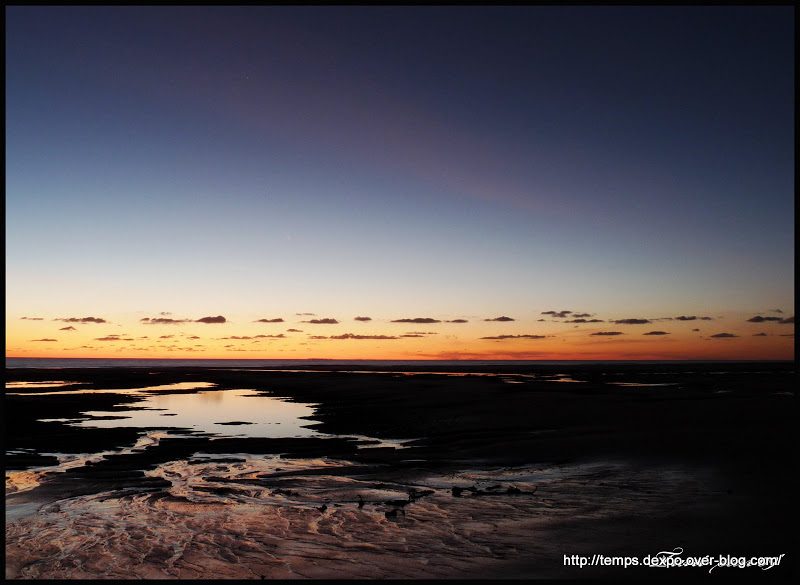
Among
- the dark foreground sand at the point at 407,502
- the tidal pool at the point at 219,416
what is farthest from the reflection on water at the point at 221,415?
the dark foreground sand at the point at 407,502

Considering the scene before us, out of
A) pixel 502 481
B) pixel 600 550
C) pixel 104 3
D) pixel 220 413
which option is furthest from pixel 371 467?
pixel 220 413

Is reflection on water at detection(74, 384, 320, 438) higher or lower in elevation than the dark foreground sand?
lower

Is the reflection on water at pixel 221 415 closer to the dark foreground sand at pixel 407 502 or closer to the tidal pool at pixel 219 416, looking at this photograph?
the tidal pool at pixel 219 416

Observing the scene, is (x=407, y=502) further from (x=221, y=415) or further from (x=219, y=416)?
(x=221, y=415)

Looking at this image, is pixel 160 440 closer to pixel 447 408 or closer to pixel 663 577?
pixel 447 408

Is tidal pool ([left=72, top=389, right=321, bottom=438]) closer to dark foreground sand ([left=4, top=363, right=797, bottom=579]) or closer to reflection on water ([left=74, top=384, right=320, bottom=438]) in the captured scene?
reflection on water ([left=74, top=384, right=320, bottom=438])

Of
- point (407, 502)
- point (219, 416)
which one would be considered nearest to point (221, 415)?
point (219, 416)

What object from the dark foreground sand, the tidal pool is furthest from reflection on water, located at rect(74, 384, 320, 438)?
the dark foreground sand
